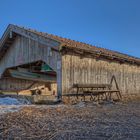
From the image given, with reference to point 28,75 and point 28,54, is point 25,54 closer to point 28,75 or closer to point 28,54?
point 28,54

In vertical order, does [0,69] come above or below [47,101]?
above

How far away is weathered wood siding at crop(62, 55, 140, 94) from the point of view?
10.9 meters

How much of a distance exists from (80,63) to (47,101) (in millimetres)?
2469

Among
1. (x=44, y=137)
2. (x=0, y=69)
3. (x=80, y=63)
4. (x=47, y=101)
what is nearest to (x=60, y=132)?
(x=44, y=137)

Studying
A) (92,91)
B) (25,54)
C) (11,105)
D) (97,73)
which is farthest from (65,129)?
(25,54)

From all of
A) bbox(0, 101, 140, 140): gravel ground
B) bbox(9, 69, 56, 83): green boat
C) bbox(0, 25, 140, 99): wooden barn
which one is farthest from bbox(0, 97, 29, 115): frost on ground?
bbox(9, 69, 56, 83): green boat

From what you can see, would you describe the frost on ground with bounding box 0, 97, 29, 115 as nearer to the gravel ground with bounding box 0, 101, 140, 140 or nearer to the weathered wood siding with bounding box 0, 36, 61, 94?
the gravel ground with bounding box 0, 101, 140, 140

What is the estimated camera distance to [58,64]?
10617 millimetres

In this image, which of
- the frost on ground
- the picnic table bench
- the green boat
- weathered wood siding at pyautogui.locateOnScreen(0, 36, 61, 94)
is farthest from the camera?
the green boat

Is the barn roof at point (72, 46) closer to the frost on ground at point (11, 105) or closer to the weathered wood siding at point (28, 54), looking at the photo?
the weathered wood siding at point (28, 54)

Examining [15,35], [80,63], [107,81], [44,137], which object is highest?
[15,35]

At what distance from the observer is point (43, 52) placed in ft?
38.2

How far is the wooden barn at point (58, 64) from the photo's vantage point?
10734 millimetres

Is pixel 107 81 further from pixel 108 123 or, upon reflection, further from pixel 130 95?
pixel 108 123
